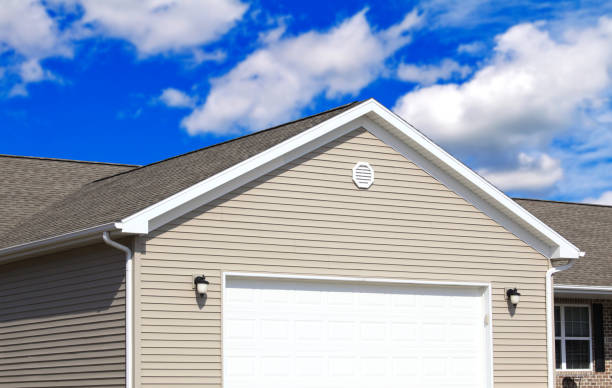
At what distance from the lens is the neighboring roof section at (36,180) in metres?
19.4

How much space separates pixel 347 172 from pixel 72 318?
196 inches

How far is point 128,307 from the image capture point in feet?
41.8

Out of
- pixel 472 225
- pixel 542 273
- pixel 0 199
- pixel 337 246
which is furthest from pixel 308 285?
pixel 0 199

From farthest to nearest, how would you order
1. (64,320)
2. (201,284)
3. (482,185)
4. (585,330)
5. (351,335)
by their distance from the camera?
(585,330)
(482,185)
(351,335)
(64,320)
(201,284)

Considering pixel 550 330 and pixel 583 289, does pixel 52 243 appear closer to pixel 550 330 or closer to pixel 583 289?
pixel 550 330

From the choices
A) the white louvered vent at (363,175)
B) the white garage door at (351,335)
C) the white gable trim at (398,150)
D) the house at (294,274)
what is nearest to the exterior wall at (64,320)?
the house at (294,274)

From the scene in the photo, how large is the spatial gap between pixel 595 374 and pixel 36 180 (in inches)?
542

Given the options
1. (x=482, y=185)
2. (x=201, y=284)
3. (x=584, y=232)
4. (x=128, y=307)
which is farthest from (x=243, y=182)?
(x=584, y=232)

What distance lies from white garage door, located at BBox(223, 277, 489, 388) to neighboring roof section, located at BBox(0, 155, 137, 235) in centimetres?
650

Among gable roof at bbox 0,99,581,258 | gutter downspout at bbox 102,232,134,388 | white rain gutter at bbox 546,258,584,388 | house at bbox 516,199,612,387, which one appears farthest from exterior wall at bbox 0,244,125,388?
house at bbox 516,199,612,387

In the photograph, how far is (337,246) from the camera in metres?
14.7

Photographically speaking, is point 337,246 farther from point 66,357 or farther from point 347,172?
point 66,357

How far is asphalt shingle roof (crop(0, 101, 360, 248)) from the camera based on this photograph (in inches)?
555

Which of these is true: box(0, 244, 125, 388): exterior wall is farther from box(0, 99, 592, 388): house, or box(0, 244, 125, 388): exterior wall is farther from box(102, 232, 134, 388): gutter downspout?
box(102, 232, 134, 388): gutter downspout
